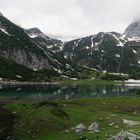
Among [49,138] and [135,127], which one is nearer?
[49,138]

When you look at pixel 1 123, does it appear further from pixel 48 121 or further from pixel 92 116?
pixel 92 116

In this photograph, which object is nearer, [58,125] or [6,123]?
[58,125]

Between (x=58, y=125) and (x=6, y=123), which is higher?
(x=58, y=125)

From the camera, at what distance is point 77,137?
124 ft

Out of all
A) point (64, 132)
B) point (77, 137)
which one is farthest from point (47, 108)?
point (77, 137)

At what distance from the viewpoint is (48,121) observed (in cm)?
4494

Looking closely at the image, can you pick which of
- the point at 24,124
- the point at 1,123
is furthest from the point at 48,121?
the point at 1,123

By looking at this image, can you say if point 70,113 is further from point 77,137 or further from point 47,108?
point 77,137

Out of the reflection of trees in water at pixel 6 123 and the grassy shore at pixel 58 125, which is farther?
the reflection of trees in water at pixel 6 123

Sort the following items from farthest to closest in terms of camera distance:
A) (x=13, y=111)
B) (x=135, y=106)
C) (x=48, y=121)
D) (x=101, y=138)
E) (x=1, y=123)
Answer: (x=135, y=106)
(x=13, y=111)
(x=1, y=123)
(x=48, y=121)
(x=101, y=138)

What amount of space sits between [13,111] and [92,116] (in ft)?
49.1

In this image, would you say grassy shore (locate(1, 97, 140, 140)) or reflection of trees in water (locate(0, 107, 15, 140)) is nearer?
grassy shore (locate(1, 97, 140, 140))

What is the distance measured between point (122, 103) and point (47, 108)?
34.2 meters

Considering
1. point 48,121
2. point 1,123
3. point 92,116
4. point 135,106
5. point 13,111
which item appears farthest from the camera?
point 135,106
